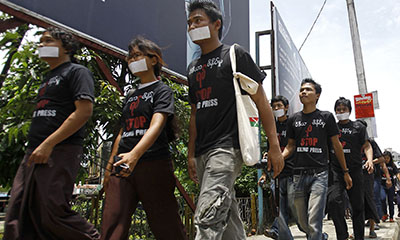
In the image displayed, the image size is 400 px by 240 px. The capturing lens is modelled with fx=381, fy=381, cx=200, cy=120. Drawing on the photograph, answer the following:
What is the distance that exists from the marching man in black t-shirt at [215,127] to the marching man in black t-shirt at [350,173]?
7.94 ft

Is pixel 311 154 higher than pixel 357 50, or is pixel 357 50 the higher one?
pixel 357 50

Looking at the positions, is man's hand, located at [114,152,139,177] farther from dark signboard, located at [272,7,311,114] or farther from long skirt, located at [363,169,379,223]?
dark signboard, located at [272,7,311,114]

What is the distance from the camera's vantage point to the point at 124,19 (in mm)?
4602

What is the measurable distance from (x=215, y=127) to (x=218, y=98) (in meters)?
0.20

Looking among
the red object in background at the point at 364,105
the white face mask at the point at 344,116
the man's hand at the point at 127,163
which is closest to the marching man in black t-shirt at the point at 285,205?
the white face mask at the point at 344,116

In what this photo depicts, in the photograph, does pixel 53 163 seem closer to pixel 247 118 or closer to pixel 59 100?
pixel 59 100

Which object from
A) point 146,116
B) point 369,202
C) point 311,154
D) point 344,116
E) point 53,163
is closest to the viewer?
point 53,163

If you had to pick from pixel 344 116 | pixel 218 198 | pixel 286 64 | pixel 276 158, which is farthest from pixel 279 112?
pixel 286 64

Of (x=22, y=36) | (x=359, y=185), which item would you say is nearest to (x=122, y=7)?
(x=22, y=36)

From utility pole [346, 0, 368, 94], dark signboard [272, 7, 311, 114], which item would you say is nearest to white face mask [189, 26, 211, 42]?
dark signboard [272, 7, 311, 114]

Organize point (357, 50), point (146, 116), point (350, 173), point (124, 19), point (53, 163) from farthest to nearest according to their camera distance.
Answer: point (357, 50)
point (350, 173)
point (124, 19)
point (146, 116)
point (53, 163)

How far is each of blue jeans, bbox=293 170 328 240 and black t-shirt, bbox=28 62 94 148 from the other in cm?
230

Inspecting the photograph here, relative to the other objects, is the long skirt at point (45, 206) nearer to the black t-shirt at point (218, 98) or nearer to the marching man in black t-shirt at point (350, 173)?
the black t-shirt at point (218, 98)

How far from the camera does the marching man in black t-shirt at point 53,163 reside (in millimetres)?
2375
